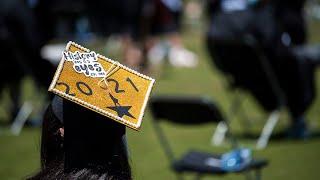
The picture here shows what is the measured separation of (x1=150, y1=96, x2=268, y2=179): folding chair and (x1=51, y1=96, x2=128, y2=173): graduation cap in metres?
1.86

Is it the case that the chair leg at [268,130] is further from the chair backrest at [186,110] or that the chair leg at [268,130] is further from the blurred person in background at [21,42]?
the blurred person in background at [21,42]

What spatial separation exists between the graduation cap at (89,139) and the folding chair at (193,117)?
186 centimetres

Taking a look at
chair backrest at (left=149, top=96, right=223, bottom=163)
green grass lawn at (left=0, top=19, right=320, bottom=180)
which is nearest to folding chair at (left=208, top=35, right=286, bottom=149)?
green grass lawn at (left=0, top=19, right=320, bottom=180)

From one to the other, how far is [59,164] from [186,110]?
91.1 inches

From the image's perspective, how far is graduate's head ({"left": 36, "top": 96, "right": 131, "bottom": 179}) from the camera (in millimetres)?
3031

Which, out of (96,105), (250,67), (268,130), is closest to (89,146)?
(96,105)

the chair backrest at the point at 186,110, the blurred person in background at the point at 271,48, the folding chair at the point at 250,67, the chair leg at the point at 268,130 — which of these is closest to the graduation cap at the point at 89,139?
the chair backrest at the point at 186,110

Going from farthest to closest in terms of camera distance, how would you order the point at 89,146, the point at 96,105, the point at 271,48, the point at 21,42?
the point at 21,42 < the point at 271,48 < the point at 89,146 < the point at 96,105

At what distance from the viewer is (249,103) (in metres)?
10.1

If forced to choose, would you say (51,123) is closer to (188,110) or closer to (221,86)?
(188,110)

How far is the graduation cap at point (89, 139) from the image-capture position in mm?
3037

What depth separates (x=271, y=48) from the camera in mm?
7453

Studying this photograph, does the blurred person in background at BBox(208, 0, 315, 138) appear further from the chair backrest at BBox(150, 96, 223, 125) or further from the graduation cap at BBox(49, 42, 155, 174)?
the graduation cap at BBox(49, 42, 155, 174)

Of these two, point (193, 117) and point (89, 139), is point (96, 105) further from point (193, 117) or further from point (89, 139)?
point (193, 117)
